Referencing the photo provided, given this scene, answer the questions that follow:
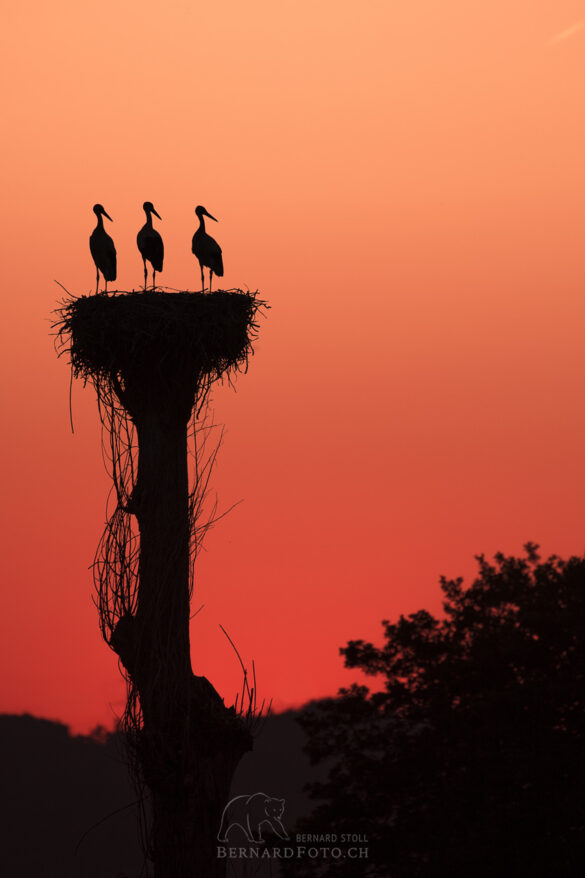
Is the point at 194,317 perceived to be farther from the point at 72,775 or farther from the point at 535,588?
the point at 72,775

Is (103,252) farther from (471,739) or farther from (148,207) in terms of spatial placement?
(471,739)

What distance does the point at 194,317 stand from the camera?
54.4ft

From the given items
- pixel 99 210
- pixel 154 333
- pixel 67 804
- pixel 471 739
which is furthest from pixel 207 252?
pixel 67 804

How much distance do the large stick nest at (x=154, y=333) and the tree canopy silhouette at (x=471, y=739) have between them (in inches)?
566

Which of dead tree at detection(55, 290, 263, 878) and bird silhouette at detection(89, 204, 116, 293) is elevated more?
bird silhouette at detection(89, 204, 116, 293)

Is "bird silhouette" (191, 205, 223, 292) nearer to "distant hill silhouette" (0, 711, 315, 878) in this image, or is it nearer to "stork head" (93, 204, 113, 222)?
"stork head" (93, 204, 113, 222)

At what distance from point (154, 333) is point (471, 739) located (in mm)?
16151

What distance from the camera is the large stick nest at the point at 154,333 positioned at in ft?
53.7

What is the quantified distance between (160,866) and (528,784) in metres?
15.6

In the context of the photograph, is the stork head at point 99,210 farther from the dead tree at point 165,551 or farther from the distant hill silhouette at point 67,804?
the distant hill silhouette at point 67,804

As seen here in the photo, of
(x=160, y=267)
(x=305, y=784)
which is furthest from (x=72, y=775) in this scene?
(x=160, y=267)

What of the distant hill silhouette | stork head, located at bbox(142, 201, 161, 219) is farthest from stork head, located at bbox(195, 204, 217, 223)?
the distant hill silhouette

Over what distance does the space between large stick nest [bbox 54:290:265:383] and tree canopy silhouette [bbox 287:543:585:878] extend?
1437 cm

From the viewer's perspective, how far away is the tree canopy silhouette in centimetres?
2794
